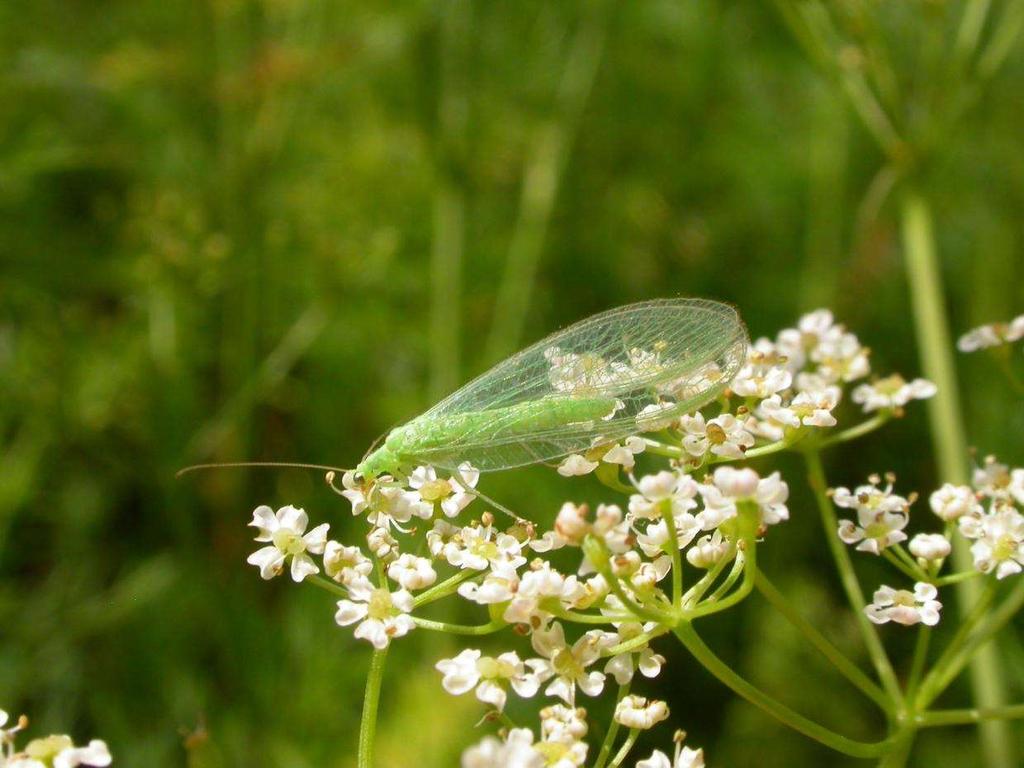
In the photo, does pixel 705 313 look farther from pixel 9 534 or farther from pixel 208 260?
pixel 9 534

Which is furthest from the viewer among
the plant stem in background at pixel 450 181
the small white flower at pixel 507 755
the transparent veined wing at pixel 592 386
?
the plant stem in background at pixel 450 181

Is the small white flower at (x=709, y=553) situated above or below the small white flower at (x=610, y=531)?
below

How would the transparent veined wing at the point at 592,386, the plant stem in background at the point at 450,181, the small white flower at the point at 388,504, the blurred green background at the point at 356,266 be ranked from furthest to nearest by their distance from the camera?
the plant stem in background at the point at 450,181, the blurred green background at the point at 356,266, the transparent veined wing at the point at 592,386, the small white flower at the point at 388,504

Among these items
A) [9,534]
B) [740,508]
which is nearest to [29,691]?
[9,534]

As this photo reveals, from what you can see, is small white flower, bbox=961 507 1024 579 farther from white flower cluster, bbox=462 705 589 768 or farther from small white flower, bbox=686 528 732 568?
white flower cluster, bbox=462 705 589 768

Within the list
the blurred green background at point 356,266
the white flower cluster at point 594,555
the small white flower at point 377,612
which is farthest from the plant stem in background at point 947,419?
the small white flower at point 377,612

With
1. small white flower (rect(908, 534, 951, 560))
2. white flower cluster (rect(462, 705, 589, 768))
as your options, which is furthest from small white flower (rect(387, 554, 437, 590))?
small white flower (rect(908, 534, 951, 560))

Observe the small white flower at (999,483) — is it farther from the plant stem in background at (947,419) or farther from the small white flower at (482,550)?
the small white flower at (482,550)
